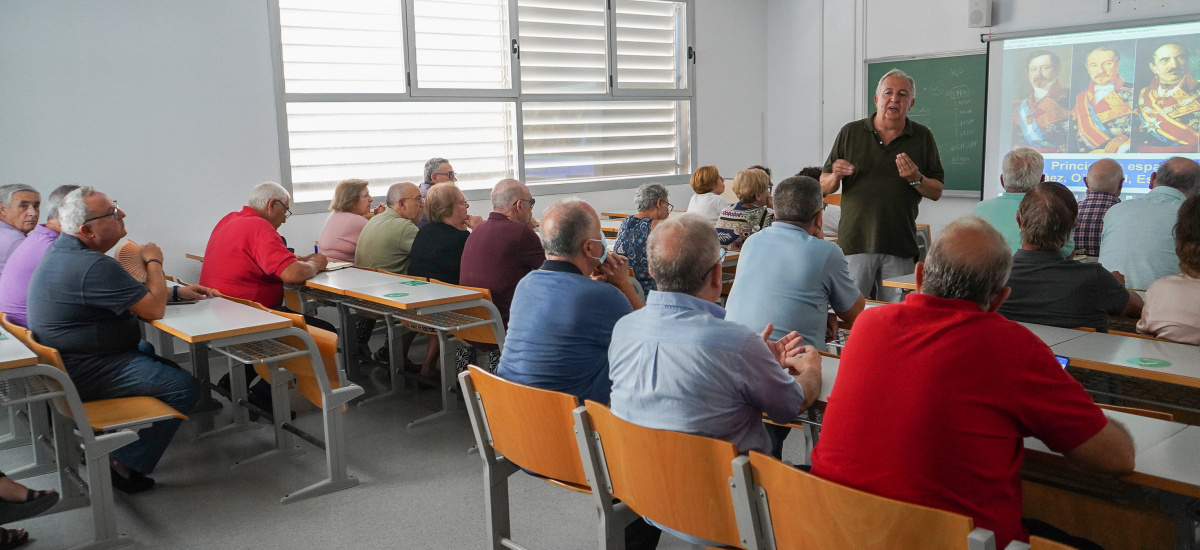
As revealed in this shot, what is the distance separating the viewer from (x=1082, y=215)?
4.70m

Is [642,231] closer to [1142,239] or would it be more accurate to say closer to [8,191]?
[1142,239]

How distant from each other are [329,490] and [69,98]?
3.80 meters

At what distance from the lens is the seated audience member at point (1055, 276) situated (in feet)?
9.11

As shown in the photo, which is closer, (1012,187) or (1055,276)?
(1055,276)

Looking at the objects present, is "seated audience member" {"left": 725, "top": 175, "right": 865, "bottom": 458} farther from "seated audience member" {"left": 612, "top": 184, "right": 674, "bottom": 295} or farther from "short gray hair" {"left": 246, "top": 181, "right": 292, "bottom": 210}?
"short gray hair" {"left": 246, "top": 181, "right": 292, "bottom": 210}

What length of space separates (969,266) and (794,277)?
1.17m

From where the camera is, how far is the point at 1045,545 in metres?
1.26

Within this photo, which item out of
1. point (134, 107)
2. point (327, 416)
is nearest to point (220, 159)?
point (134, 107)

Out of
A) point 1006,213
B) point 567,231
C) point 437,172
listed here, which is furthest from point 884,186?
point 437,172

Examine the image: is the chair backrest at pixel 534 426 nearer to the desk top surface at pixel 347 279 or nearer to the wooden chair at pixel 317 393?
the wooden chair at pixel 317 393

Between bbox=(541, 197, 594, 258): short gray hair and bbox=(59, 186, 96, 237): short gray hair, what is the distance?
1.95m

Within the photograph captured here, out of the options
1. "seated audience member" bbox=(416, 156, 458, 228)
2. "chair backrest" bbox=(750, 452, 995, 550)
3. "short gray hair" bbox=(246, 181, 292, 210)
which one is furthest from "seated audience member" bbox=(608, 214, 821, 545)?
"seated audience member" bbox=(416, 156, 458, 228)

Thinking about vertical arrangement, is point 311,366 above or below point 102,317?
below

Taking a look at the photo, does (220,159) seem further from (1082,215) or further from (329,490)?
(1082,215)
